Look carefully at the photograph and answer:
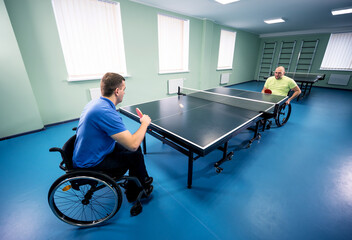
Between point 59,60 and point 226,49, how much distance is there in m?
6.95

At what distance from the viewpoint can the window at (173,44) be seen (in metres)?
4.94

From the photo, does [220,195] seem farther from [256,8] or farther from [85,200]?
[256,8]

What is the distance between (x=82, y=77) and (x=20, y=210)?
2935 millimetres

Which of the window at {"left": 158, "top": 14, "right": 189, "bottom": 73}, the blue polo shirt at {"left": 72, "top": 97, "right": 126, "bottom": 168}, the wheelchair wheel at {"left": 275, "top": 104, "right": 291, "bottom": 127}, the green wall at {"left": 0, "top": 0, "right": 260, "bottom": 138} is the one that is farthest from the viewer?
the window at {"left": 158, "top": 14, "right": 189, "bottom": 73}

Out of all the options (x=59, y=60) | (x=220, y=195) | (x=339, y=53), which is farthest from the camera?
(x=339, y=53)

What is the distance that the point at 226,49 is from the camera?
7648mm

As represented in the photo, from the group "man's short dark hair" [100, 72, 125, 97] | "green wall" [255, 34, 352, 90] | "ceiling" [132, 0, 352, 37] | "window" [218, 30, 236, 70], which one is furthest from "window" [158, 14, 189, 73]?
"green wall" [255, 34, 352, 90]

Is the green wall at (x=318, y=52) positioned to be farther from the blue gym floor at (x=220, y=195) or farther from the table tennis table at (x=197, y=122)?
the table tennis table at (x=197, y=122)

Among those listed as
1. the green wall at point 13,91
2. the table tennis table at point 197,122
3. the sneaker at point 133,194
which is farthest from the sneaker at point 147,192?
the green wall at point 13,91

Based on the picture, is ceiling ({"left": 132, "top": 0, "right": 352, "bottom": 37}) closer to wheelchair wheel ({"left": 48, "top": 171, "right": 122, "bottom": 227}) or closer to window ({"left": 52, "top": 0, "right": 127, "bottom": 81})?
window ({"left": 52, "top": 0, "right": 127, "bottom": 81})

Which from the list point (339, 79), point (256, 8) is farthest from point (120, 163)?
point (339, 79)

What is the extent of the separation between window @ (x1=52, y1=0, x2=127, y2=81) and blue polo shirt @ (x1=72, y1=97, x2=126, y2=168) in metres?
2.99

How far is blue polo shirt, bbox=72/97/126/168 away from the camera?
3.87 feet

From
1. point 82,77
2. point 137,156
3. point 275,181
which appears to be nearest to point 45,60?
point 82,77
